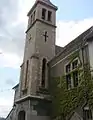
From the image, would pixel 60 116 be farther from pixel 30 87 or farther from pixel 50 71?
pixel 50 71

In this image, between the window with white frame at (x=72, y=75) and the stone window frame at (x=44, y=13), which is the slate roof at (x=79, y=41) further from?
the stone window frame at (x=44, y=13)

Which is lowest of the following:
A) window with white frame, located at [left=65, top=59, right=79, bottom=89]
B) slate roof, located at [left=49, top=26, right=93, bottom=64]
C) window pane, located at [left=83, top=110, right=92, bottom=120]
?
window pane, located at [left=83, top=110, right=92, bottom=120]

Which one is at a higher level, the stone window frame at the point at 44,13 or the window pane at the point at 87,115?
the stone window frame at the point at 44,13

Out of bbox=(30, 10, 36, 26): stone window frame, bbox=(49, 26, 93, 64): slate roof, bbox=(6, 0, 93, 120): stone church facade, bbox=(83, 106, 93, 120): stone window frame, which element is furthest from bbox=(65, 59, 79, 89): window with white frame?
bbox=(30, 10, 36, 26): stone window frame

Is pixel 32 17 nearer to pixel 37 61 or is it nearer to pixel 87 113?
pixel 37 61

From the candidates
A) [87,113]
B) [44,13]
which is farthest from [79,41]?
[44,13]

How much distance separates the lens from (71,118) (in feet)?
43.3

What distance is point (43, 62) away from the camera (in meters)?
18.9

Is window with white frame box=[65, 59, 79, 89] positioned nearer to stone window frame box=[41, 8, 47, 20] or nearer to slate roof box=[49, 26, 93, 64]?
slate roof box=[49, 26, 93, 64]

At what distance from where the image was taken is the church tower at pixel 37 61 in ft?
52.3

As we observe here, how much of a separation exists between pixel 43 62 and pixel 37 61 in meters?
1.00

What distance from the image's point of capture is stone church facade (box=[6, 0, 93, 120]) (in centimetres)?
1377

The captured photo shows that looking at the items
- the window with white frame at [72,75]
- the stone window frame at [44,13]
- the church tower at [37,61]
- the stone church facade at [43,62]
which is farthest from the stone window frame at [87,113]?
the stone window frame at [44,13]

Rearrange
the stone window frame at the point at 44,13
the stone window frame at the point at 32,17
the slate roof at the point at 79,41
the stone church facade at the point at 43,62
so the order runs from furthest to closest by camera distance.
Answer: the stone window frame at the point at 32,17 → the stone window frame at the point at 44,13 → the stone church facade at the point at 43,62 → the slate roof at the point at 79,41
